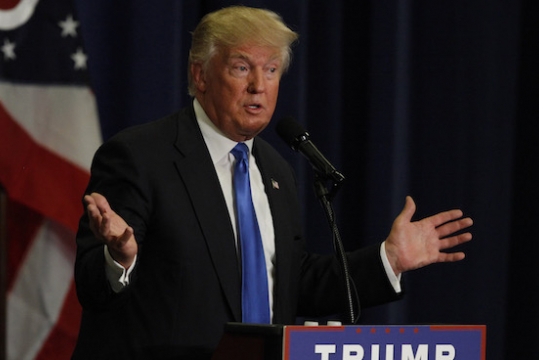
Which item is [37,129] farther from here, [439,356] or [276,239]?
[439,356]

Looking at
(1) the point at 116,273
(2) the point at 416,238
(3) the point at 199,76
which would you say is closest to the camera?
(1) the point at 116,273

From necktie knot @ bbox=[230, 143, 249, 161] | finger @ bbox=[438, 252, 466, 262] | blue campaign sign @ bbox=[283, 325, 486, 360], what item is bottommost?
blue campaign sign @ bbox=[283, 325, 486, 360]

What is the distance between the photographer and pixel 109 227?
70.9 inches

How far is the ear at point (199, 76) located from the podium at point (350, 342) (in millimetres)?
789

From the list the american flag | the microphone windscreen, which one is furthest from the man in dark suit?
the american flag

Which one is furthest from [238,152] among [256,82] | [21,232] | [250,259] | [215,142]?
[21,232]

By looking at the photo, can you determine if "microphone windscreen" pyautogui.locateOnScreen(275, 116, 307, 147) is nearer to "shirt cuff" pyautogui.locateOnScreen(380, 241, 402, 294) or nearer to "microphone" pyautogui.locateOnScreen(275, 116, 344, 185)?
"microphone" pyautogui.locateOnScreen(275, 116, 344, 185)

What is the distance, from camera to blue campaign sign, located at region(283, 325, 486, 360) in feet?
5.35

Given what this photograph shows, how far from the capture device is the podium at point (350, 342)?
1.62 meters

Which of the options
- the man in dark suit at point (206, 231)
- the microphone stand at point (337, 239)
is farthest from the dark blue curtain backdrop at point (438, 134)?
the microphone stand at point (337, 239)

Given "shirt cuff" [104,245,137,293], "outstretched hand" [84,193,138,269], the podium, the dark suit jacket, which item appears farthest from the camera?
the dark suit jacket

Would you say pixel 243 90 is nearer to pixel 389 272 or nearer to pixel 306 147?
pixel 306 147

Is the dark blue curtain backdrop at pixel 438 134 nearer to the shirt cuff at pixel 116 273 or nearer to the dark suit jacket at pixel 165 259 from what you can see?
the dark suit jacket at pixel 165 259

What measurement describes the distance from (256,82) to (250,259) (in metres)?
0.42
